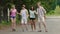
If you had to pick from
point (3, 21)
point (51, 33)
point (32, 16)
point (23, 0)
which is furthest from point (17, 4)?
point (51, 33)

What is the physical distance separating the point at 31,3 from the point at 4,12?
9.78 ft

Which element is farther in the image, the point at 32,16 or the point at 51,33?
the point at 32,16

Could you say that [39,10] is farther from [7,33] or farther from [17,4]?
[17,4]

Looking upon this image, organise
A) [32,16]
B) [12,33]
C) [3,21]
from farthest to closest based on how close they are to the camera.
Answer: [3,21] → [32,16] → [12,33]

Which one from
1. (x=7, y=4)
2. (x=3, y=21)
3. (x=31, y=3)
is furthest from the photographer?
(x=31, y=3)

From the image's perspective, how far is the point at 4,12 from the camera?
23922 mm

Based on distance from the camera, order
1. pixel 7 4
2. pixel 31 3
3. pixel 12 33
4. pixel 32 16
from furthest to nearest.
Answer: pixel 31 3 → pixel 7 4 → pixel 32 16 → pixel 12 33

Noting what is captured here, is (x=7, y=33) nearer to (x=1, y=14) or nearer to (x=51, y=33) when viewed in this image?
(x=51, y=33)

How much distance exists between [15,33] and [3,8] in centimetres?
829

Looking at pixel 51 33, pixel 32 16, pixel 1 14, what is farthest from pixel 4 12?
pixel 51 33

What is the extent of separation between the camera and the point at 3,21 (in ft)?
75.1

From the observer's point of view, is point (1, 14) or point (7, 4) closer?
point (7, 4)

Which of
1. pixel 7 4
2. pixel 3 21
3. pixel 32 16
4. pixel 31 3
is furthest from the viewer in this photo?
pixel 31 3

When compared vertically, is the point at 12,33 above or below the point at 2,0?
below
